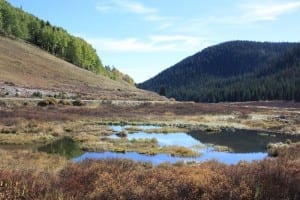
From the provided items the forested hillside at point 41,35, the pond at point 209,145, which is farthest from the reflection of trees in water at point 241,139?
the forested hillside at point 41,35

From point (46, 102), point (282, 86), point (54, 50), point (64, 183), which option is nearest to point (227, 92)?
point (282, 86)

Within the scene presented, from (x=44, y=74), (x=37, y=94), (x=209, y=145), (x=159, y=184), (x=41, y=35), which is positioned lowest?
(x=209, y=145)

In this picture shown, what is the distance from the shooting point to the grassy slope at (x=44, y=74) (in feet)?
356

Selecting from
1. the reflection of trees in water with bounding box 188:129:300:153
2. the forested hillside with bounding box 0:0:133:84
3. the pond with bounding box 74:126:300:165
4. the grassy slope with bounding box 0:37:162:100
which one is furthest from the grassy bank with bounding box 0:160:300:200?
the forested hillside with bounding box 0:0:133:84

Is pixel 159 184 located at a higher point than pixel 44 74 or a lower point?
lower

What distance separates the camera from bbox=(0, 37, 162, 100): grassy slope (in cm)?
10856

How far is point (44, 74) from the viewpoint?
126 meters

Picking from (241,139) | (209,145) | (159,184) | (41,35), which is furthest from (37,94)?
(41,35)

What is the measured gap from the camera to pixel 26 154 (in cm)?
2848

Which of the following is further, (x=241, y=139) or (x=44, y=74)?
(x=44, y=74)

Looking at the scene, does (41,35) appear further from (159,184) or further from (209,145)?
(159,184)

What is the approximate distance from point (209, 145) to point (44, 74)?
9354 cm

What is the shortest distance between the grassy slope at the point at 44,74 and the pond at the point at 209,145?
57.5 metres

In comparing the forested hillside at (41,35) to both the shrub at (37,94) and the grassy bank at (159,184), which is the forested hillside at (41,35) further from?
the grassy bank at (159,184)
